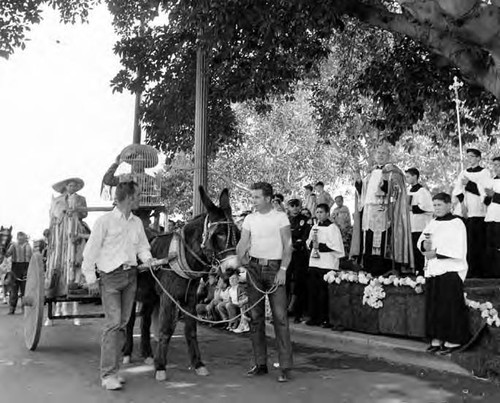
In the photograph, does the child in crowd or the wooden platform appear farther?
the child in crowd

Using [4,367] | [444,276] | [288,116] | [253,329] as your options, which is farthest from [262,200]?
[288,116]

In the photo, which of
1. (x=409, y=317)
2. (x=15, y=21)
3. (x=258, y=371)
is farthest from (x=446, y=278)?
(x=15, y=21)

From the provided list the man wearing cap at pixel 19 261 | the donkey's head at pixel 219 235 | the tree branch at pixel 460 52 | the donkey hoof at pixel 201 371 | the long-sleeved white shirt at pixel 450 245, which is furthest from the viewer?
the man wearing cap at pixel 19 261

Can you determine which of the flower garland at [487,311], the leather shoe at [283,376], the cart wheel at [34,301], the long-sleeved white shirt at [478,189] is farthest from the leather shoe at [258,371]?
the long-sleeved white shirt at [478,189]

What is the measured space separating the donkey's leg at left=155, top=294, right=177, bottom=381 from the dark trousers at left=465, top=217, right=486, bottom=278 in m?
5.83

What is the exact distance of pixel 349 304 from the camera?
32.4 ft

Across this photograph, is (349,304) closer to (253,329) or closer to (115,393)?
(253,329)

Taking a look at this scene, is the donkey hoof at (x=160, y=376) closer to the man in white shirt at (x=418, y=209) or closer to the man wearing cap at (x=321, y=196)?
the man in white shirt at (x=418, y=209)

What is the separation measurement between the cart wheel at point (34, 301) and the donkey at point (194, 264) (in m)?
2.11

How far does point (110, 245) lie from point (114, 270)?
11.7 inches

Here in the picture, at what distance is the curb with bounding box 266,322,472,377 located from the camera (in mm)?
7855

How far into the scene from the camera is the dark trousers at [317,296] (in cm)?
1048

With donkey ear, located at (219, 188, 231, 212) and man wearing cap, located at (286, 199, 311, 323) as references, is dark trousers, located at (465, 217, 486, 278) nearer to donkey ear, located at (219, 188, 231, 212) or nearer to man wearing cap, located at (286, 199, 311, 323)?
man wearing cap, located at (286, 199, 311, 323)

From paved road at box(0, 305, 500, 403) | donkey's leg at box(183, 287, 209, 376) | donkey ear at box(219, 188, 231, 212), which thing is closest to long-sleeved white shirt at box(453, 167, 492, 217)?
paved road at box(0, 305, 500, 403)
